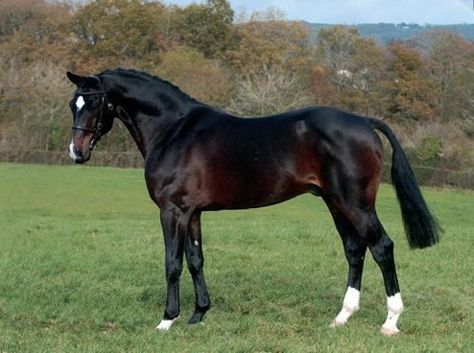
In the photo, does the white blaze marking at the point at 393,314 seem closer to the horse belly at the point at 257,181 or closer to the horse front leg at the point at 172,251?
the horse belly at the point at 257,181

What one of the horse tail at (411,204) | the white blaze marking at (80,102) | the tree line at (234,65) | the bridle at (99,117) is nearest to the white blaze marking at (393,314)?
the horse tail at (411,204)

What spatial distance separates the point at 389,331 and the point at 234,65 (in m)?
53.9

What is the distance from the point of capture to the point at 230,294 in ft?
23.5

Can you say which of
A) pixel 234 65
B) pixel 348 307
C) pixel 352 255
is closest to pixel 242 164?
pixel 352 255

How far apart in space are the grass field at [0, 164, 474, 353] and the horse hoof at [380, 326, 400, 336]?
50mm

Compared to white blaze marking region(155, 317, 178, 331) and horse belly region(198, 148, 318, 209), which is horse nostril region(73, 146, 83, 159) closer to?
horse belly region(198, 148, 318, 209)

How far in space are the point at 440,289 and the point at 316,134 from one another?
2.58m

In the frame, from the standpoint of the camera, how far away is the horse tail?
610cm

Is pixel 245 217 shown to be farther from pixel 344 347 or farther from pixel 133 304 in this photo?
pixel 344 347

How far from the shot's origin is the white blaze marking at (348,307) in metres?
6.07

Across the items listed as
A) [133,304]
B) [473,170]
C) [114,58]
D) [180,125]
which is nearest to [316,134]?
[180,125]

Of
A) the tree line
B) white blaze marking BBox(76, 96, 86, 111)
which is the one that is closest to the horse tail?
white blaze marking BBox(76, 96, 86, 111)

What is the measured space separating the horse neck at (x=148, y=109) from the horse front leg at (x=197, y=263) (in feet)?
2.61

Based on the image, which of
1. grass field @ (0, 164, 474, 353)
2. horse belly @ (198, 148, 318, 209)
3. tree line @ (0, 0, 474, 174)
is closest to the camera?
grass field @ (0, 164, 474, 353)
